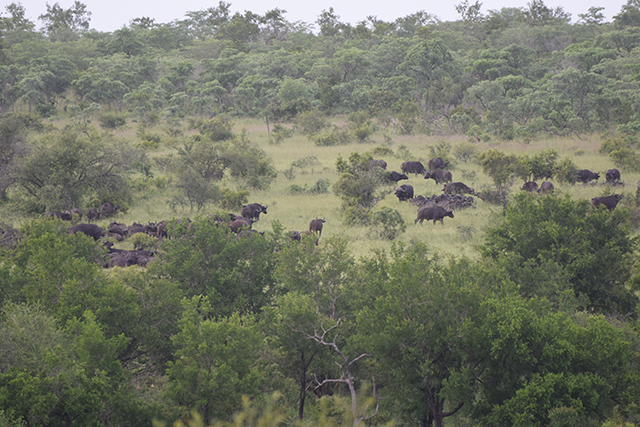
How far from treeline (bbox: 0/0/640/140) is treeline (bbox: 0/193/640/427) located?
26.3 meters

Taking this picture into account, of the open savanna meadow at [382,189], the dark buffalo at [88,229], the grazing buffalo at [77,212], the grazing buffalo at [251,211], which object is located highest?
the dark buffalo at [88,229]

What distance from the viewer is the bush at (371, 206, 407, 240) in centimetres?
1769

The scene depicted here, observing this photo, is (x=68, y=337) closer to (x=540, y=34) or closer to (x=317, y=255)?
(x=317, y=255)

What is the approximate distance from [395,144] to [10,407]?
97.6 feet

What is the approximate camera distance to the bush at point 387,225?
17.7 m

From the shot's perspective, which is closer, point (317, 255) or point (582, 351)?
point (582, 351)

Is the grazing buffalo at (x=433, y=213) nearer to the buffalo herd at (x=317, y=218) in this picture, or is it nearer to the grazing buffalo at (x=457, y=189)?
the buffalo herd at (x=317, y=218)

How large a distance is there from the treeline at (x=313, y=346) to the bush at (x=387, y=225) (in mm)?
7130

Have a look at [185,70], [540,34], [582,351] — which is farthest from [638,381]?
[540,34]

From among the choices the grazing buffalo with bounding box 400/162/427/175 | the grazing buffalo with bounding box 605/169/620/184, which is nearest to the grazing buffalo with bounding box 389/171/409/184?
the grazing buffalo with bounding box 400/162/427/175

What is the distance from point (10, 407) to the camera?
21.6 ft

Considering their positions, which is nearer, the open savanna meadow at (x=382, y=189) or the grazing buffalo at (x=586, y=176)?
the open savanna meadow at (x=382, y=189)

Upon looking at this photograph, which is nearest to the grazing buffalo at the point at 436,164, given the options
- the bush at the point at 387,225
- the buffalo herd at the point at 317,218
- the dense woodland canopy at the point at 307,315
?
the buffalo herd at the point at 317,218

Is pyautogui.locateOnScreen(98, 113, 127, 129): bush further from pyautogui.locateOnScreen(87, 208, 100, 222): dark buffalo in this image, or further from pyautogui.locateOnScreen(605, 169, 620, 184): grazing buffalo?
pyautogui.locateOnScreen(605, 169, 620, 184): grazing buffalo
